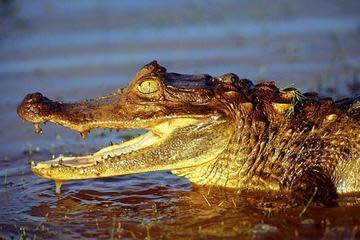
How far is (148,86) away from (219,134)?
78 cm

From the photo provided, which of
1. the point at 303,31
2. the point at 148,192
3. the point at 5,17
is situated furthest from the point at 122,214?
the point at 5,17

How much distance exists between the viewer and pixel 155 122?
698 cm

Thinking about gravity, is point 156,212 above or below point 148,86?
below

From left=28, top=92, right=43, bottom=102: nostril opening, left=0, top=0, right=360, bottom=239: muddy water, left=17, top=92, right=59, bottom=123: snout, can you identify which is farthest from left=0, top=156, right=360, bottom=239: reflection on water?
left=28, top=92, right=43, bottom=102: nostril opening

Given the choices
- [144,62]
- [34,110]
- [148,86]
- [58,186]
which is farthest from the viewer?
[144,62]

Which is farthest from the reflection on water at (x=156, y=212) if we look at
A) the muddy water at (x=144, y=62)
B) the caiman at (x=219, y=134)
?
the caiman at (x=219, y=134)

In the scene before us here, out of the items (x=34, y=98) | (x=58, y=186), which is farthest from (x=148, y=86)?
(x=58, y=186)

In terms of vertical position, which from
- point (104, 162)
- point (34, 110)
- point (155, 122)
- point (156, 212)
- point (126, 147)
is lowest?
point (156, 212)

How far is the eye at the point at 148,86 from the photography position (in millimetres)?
7046

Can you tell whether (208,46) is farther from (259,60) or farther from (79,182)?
(79,182)

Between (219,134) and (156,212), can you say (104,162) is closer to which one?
(156,212)

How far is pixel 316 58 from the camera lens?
41.3 feet

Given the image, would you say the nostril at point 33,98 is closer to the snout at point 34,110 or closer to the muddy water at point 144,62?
the snout at point 34,110

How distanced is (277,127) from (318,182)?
0.65 meters
